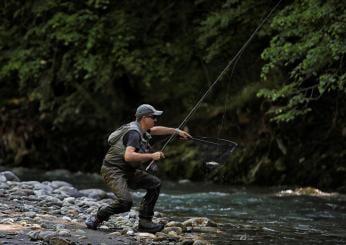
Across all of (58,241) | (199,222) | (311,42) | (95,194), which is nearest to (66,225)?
(58,241)

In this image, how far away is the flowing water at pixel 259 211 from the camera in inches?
297

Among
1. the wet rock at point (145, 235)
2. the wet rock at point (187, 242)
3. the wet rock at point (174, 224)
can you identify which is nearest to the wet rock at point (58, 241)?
the wet rock at point (145, 235)

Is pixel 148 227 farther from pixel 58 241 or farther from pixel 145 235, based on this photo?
pixel 58 241

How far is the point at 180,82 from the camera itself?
17.5 m

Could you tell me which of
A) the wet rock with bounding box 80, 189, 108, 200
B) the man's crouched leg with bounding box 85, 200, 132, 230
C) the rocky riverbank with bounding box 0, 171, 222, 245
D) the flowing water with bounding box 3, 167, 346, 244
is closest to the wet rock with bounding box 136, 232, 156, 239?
the rocky riverbank with bounding box 0, 171, 222, 245

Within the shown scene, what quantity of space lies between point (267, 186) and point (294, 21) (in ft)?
14.6

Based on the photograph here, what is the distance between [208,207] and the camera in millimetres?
10625

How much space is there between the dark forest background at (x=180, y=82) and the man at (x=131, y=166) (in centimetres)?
449

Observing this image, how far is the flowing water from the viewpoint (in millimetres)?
7535

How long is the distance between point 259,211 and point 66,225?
393cm

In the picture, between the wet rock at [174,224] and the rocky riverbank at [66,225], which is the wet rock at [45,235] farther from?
the wet rock at [174,224]

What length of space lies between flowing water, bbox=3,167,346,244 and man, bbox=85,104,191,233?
836 mm

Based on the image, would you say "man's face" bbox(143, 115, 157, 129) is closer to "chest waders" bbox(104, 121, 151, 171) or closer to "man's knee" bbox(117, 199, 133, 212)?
"chest waders" bbox(104, 121, 151, 171)

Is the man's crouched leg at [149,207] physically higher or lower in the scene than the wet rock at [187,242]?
higher
